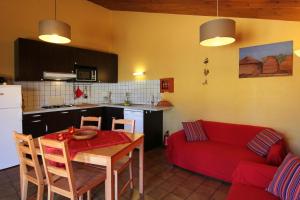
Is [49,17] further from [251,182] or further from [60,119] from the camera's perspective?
[251,182]

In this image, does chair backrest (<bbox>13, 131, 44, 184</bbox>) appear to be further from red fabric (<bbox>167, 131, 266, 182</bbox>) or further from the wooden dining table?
red fabric (<bbox>167, 131, 266, 182</bbox>)

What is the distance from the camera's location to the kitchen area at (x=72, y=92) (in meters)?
3.34

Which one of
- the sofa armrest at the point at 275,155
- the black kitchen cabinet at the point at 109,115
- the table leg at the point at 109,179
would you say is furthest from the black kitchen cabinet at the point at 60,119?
the sofa armrest at the point at 275,155

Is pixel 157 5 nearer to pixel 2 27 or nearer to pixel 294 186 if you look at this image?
pixel 2 27

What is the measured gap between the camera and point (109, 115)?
4.40 m

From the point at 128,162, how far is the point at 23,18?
3.30m

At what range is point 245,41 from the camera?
3.03 metres

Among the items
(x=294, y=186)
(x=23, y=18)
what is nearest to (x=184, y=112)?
(x=294, y=186)

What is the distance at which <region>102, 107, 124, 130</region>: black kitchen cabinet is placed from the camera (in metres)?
4.14

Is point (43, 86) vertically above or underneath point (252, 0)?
underneath

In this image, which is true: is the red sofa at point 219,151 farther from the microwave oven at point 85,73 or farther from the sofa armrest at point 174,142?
the microwave oven at point 85,73

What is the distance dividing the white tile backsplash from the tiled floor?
4.59ft

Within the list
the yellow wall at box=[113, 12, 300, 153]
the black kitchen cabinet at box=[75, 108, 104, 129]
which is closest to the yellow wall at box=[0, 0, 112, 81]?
the yellow wall at box=[113, 12, 300, 153]

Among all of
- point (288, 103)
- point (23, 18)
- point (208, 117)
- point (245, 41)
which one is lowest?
point (208, 117)
